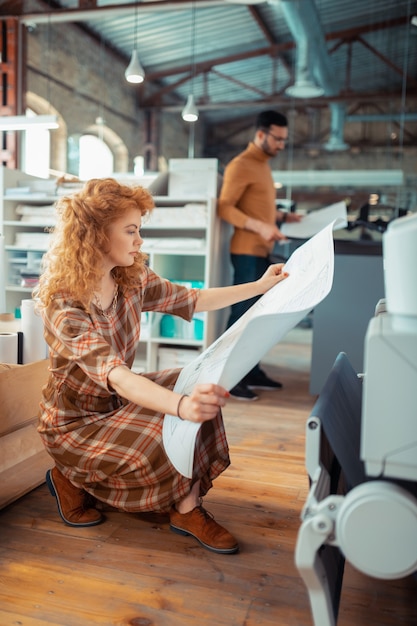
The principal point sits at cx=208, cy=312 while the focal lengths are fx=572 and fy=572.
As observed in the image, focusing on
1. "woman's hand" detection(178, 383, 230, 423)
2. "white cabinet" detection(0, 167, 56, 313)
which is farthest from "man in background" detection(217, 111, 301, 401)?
"woman's hand" detection(178, 383, 230, 423)

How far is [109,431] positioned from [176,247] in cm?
203

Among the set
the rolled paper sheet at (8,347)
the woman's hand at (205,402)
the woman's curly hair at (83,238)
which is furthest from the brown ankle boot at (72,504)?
the woman's hand at (205,402)

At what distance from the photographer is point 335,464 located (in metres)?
1.27

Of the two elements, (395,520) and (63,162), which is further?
(63,162)

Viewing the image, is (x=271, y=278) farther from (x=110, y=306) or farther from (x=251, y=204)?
(x=251, y=204)

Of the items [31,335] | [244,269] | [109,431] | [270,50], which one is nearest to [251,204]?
Result: [244,269]

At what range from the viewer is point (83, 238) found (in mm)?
1460

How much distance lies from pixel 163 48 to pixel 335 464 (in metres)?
8.90

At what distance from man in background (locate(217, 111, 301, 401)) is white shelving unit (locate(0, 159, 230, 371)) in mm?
132

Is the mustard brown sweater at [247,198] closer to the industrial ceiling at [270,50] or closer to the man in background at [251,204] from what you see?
the man in background at [251,204]

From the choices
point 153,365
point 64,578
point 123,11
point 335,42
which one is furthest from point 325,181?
point 64,578

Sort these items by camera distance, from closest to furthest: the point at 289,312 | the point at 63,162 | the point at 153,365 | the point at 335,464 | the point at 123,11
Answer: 1. the point at 289,312
2. the point at 335,464
3. the point at 153,365
4. the point at 123,11
5. the point at 63,162

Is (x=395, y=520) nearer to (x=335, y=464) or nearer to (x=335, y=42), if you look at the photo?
(x=335, y=464)

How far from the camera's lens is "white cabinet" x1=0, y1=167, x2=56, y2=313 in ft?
12.2
